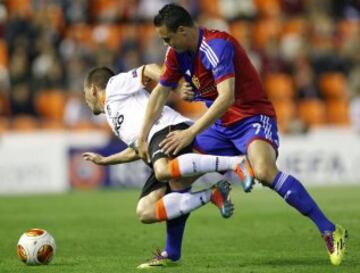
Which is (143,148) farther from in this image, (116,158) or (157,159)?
(116,158)

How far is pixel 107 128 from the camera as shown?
2025cm

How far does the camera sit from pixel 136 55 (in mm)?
21484

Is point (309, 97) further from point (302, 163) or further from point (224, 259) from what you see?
point (224, 259)

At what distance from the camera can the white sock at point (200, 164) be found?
8.37m

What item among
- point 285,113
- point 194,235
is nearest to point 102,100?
point 194,235

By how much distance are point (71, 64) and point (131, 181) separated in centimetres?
325

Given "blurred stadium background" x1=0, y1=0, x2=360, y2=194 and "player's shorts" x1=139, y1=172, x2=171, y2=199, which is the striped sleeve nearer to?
"player's shorts" x1=139, y1=172, x2=171, y2=199

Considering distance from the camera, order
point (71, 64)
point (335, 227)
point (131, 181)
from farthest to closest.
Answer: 1. point (71, 64)
2. point (131, 181)
3. point (335, 227)

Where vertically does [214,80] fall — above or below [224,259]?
above

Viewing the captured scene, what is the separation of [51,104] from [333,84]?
6.45m

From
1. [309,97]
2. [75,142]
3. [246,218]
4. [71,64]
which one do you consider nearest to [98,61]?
[71,64]

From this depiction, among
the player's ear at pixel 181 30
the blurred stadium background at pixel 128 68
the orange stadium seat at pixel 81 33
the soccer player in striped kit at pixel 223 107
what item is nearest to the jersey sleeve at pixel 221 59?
the soccer player in striped kit at pixel 223 107

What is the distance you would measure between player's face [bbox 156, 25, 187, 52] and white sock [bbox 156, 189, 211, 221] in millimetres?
1243

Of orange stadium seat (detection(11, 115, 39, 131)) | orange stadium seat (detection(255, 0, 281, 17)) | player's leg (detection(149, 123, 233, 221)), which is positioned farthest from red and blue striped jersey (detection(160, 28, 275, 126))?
orange stadium seat (detection(255, 0, 281, 17))
